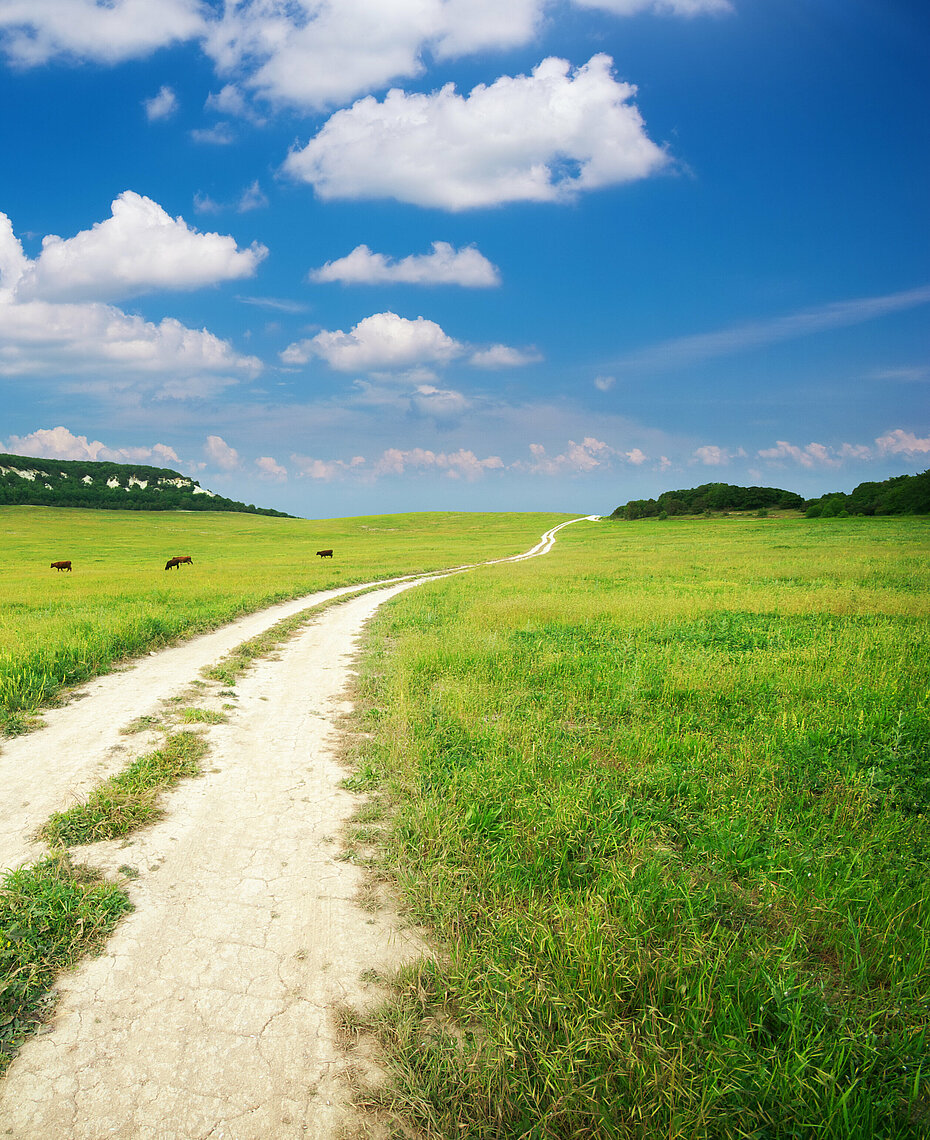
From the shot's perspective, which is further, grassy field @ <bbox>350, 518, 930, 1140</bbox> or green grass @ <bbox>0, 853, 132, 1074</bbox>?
green grass @ <bbox>0, 853, 132, 1074</bbox>

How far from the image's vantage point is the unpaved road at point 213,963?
294cm

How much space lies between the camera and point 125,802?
5953 millimetres

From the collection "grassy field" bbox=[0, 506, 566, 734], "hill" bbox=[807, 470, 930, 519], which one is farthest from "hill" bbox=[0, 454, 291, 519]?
"hill" bbox=[807, 470, 930, 519]

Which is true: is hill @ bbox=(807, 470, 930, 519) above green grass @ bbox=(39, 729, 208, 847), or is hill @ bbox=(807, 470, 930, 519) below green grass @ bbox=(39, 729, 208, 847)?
above

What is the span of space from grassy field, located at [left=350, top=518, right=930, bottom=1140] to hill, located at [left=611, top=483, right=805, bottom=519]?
4742 inches

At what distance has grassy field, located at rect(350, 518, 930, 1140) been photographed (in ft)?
9.59

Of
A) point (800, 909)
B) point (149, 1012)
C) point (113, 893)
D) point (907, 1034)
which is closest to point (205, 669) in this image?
point (113, 893)

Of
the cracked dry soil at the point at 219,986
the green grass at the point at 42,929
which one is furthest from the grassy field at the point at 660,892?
the green grass at the point at 42,929

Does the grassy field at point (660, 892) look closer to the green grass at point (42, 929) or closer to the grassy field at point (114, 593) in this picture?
the green grass at point (42, 929)

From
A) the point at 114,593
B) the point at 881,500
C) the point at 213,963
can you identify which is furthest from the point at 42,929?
the point at 881,500

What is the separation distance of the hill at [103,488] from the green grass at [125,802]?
144118 millimetres

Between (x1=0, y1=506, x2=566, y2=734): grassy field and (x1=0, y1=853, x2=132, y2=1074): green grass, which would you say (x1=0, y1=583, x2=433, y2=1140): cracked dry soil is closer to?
(x1=0, y1=853, x2=132, y2=1074): green grass

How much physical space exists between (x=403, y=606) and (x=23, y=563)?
143 feet

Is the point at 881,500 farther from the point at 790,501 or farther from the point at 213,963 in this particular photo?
the point at 213,963
